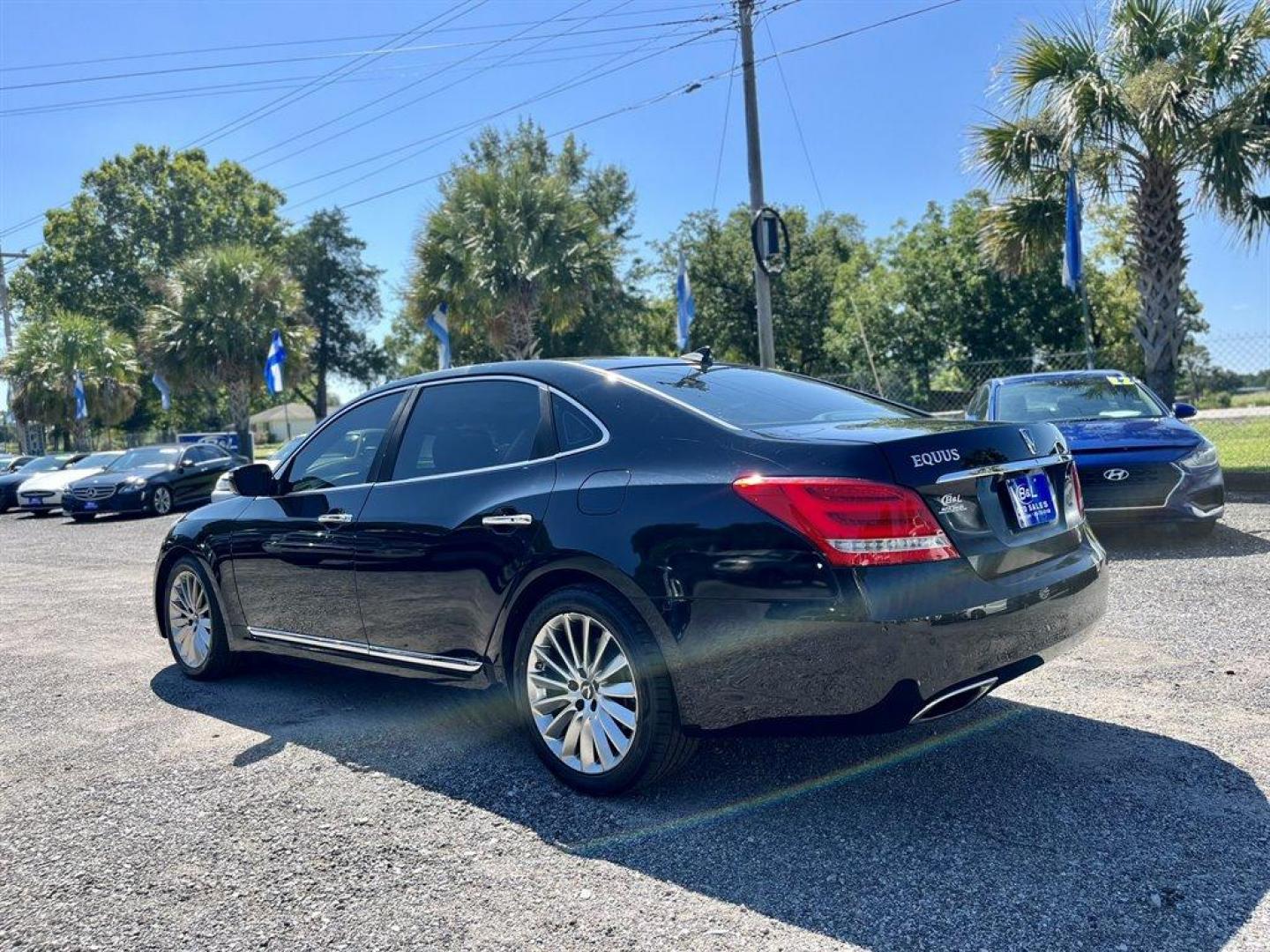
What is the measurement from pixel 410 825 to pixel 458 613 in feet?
2.69

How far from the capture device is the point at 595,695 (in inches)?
139

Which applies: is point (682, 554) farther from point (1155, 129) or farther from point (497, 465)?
point (1155, 129)

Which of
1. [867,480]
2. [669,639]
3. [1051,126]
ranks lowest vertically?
[669,639]

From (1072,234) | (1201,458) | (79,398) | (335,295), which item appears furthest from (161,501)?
(335,295)

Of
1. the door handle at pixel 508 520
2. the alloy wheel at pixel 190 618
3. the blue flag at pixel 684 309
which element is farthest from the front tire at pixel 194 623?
the blue flag at pixel 684 309

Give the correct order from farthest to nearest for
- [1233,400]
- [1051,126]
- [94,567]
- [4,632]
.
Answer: [1233,400], [1051,126], [94,567], [4,632]

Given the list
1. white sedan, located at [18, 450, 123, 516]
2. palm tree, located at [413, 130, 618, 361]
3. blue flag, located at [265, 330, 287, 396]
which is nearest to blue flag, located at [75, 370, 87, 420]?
blue flag, located at [265, 330, 287, 396]

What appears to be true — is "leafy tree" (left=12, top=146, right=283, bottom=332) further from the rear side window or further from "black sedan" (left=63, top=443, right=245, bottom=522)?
the rear side window

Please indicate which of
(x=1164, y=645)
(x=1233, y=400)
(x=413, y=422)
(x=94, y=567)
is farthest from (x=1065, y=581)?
(x=1233, y=400)

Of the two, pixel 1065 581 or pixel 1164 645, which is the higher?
pixel 1065 581

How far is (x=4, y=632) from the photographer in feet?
24.7

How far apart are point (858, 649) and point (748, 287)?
3507 centimetres

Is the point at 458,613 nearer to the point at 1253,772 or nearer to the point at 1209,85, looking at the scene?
the point at 1253,772

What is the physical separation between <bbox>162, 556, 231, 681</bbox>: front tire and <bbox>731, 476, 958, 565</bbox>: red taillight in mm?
3558
